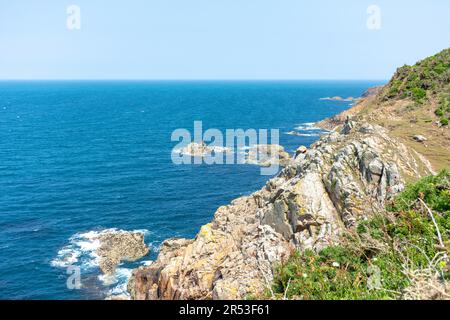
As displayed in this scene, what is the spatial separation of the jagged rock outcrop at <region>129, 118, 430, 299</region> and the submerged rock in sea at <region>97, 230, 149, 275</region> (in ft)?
37.9

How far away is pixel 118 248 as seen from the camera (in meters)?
46.0

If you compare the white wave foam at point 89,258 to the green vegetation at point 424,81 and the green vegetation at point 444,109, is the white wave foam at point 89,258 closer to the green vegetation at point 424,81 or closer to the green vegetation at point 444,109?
the green vegetation at point 444,109

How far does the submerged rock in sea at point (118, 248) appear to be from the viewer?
43.6 metres

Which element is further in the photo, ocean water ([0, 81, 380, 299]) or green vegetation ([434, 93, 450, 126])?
ocean water ([0, 81, 380, 299])

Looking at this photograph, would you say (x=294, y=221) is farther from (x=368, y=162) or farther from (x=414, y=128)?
(x=414, y=128)

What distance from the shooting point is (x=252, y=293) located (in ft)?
63.6

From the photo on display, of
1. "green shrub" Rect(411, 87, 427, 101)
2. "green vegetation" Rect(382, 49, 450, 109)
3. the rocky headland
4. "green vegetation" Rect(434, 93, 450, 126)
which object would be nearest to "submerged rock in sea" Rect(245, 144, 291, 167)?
"green vegetation" Rect(382, 49, 450, 109)

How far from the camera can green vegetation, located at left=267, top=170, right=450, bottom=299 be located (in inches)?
464

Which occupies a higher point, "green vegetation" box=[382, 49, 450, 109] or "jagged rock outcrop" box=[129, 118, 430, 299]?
"green vegetation" box=[382, 49, 450, 109]

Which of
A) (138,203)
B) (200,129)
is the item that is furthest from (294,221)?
(200,129)

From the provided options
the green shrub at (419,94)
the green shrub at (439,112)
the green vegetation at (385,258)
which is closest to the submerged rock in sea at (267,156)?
the green shrub at (419,94)

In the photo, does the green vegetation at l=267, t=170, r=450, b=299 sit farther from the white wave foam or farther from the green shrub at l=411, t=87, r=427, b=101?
the green shrub at l=411, t=87, r=427, b=101
